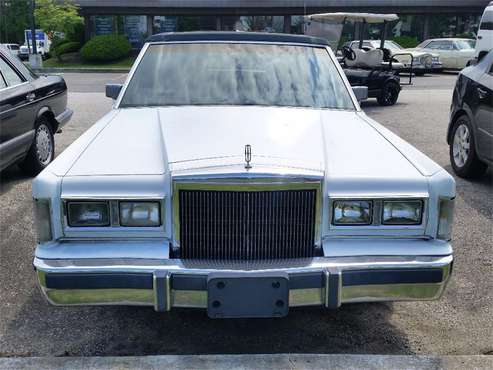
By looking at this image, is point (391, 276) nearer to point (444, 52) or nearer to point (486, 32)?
point (486, 32)

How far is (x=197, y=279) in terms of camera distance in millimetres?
2736

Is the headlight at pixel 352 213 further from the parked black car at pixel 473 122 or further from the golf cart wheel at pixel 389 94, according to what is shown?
the golf cart wheel at pixel 389 94

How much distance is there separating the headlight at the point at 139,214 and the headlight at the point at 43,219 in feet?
1.26

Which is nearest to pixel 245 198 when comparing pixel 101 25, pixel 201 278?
pixel 201 278

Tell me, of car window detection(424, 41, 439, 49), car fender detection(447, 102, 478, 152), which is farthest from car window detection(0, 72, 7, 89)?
car window detection(424, 41, 439, 49)

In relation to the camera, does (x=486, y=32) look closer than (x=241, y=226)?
No

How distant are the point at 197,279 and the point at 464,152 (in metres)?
4.95

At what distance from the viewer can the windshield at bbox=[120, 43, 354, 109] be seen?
Result: 13.9 ft

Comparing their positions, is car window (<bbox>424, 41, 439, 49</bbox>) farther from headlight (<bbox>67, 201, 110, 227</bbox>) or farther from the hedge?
headlight (<bbox>67, 201, 110, 227</bbox>)

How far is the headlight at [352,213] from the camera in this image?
2.95 m

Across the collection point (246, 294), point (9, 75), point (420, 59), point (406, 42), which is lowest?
point (420, 59)

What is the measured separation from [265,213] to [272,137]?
25.5 inches

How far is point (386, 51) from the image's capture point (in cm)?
1537

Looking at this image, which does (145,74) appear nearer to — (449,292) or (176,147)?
(176,147)
